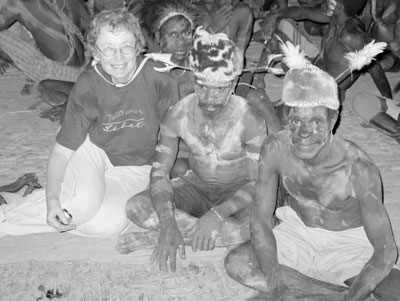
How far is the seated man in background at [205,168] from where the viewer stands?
8.95 ft

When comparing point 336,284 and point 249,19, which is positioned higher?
point 249,19

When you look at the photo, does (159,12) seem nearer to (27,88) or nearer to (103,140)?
(103,140)

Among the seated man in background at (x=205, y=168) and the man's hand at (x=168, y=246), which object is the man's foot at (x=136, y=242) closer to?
the seated man in background at (x=205, y=168)

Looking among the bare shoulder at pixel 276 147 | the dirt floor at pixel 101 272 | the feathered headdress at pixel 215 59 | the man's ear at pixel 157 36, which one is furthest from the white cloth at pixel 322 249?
the man's ear at pixel 157 36

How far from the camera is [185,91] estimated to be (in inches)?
141

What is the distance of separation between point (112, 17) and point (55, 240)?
129 centimetres

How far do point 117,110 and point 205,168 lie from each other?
58cm

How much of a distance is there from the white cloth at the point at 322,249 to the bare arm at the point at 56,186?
111 centimetres

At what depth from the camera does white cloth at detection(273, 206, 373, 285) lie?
263cm

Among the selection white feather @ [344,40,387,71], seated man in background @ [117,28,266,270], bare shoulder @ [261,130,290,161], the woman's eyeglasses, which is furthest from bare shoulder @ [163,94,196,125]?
white feather @ [344,40,387,71]

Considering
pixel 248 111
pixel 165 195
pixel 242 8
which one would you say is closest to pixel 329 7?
pixel 242 8

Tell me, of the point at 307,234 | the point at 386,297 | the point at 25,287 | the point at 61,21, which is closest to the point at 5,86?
the point at 61,21

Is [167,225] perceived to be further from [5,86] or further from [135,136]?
[5,86]

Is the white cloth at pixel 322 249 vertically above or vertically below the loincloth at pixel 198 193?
above
